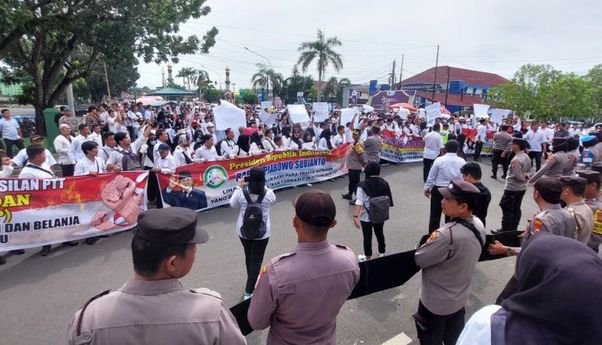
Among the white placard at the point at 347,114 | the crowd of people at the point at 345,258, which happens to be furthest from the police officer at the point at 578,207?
the white placard at the point at 347,114

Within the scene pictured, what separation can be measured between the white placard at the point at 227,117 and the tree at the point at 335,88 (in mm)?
47605

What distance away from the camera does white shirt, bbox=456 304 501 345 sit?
1373mm

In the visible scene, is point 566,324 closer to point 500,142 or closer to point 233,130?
point 233,130

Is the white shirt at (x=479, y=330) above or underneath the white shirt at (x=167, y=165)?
above

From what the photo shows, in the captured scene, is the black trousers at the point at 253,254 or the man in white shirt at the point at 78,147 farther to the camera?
the man in white shirt at the point at 78,147

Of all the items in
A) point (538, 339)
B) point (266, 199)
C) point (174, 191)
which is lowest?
point (174, 191)

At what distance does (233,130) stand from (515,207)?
6.91 meters

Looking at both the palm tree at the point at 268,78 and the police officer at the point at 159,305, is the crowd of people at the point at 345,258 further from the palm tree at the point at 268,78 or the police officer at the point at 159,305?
the palm tree at the point at 268,78

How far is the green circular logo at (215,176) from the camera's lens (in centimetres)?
772

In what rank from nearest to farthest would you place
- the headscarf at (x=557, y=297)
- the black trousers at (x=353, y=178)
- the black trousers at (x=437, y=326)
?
the headscarf at (x=557, y=297) < the black trousers at (x=437, y=326) < the black trousers at (x=353, y=178)

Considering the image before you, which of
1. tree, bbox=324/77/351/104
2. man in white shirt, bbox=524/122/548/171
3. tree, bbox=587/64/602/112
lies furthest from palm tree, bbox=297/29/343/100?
tree, bbox=587/64/602/112

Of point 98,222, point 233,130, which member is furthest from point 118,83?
point 98,222

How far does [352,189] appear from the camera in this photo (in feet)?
29.0

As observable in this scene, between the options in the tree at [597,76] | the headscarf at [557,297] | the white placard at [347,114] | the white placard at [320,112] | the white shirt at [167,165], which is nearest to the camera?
the headscarf at [557,297]
